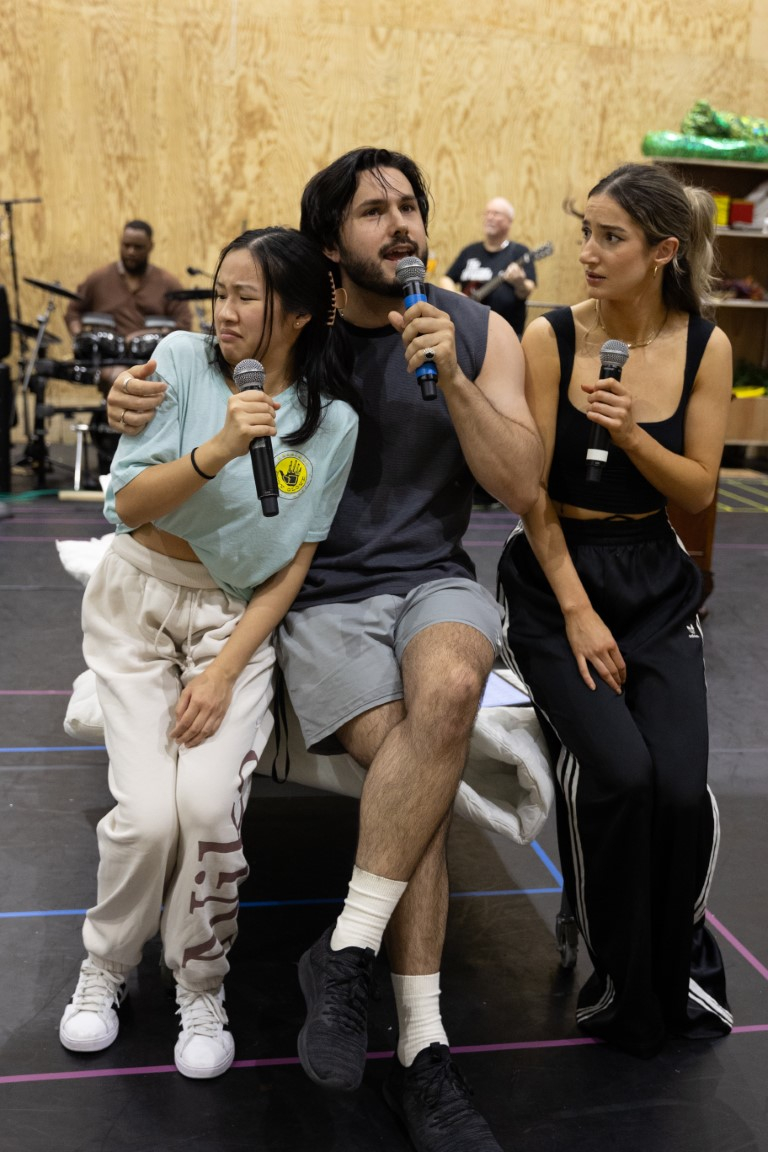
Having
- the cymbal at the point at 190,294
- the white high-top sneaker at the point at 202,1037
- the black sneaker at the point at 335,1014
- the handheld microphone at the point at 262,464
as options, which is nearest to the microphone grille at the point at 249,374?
the handheld microphone at the point at 262,464

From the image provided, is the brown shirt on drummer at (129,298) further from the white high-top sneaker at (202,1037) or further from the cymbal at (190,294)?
the white high-top sneaker at (202,1037)

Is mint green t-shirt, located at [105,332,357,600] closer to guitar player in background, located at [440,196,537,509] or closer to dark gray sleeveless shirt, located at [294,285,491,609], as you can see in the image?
dark gray sleeveless shirt, located at [294,285,491,609]

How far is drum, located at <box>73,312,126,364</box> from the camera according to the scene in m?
6.07

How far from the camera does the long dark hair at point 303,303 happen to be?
1.95m

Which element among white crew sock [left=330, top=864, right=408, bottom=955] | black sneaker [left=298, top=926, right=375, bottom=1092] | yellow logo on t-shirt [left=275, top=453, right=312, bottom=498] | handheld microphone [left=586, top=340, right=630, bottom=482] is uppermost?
handheld microphone [left=586, top=340, right=630, bottom=482]

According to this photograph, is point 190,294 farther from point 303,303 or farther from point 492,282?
point 303,303

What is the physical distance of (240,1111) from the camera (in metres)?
1.68

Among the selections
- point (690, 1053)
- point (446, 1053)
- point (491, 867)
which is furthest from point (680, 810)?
point (491, 867)

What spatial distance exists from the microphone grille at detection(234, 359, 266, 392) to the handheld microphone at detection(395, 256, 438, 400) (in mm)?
253

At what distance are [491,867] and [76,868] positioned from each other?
0.87m

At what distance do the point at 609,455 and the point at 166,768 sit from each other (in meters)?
0.96

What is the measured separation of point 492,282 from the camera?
21.2 feet

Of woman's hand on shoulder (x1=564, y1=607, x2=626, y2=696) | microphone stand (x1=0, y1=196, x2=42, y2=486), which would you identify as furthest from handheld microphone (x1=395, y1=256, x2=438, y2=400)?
microphone stand (x1=0, y1=196, x2=42, y2=486)

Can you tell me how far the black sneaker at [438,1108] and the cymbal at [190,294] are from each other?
494 centimetres
